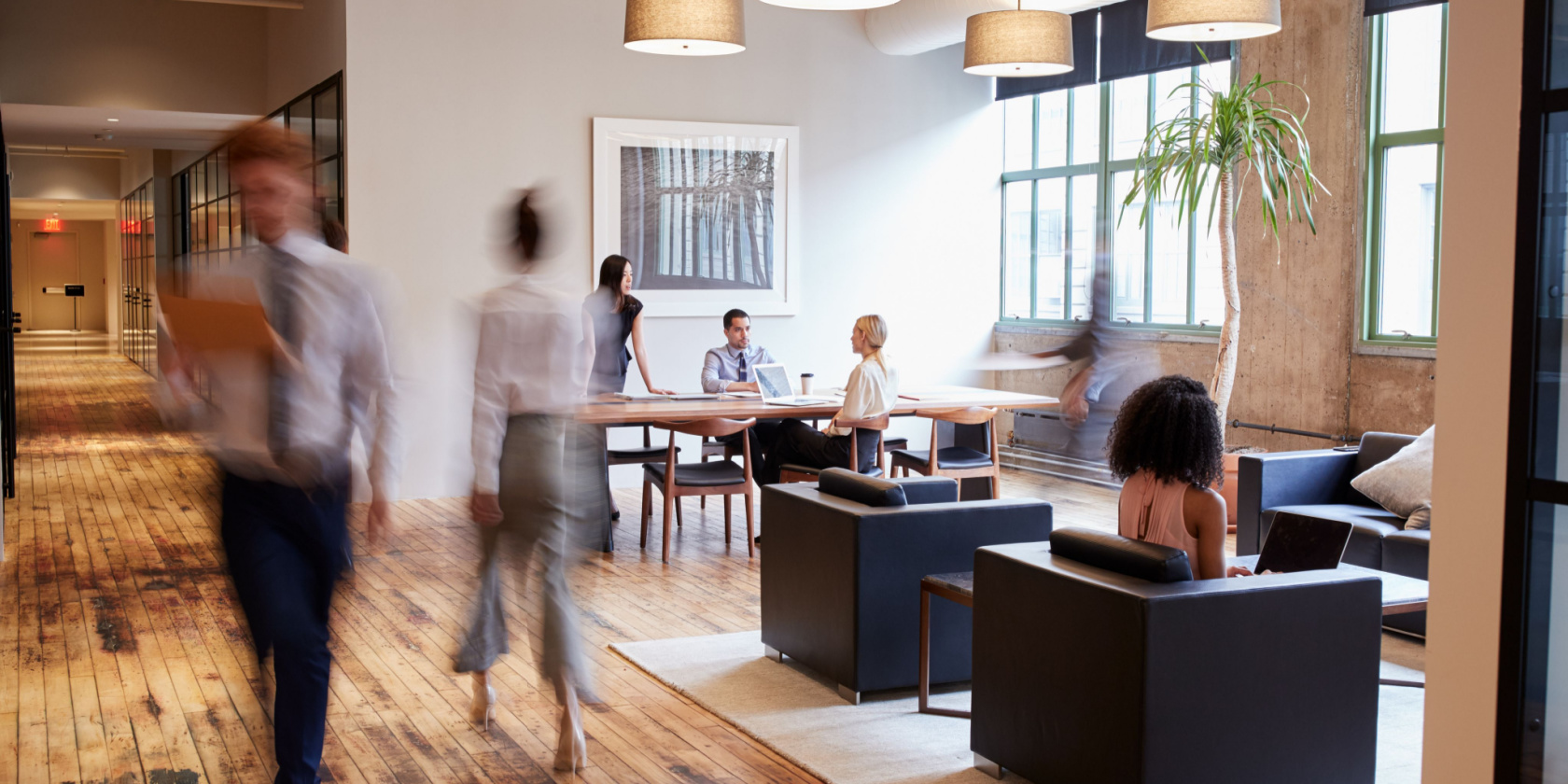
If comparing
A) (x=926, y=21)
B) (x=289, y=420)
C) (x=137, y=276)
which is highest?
(x=926, y=21)

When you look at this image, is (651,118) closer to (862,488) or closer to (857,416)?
(857,416)

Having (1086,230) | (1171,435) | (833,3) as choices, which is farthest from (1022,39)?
(1086,230)

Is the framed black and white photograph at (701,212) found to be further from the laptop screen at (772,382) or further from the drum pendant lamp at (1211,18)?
the drum pendant lamp at (1211,18)

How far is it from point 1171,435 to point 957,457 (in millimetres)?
3956

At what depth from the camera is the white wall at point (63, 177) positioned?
2159cm

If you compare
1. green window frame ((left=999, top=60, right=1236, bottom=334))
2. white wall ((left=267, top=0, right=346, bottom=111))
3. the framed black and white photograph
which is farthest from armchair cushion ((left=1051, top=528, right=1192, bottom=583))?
white wall ((left=267, top=0, right=346, bottom=111))

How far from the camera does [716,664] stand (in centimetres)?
491

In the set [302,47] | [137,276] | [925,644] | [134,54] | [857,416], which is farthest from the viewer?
[137,276]

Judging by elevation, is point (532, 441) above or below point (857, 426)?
above

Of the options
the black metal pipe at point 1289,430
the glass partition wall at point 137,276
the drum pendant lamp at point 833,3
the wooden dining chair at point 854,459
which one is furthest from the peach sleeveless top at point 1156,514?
the glass partition wall at point 137,276

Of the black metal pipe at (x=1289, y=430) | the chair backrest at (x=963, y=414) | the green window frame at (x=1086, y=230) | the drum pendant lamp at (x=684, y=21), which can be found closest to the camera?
the drum pendant lamp at (x=684, y=21)

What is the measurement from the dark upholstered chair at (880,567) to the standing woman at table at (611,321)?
10.0 feet

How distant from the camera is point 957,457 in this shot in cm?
749

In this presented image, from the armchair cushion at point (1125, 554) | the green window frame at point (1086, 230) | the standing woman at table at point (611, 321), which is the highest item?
the green window frame at point (1086, 230)
